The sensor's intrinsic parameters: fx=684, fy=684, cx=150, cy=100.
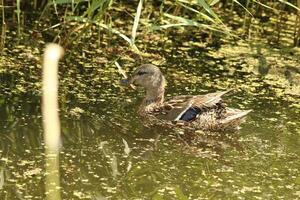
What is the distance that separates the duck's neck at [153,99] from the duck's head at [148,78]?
22mm

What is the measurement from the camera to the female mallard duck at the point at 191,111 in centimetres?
434

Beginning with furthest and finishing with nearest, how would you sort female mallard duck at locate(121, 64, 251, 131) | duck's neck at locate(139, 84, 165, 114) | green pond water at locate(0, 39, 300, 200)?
1. duck's neck at locate(139, 84, 165, 114)
2. female mallard duck at locate(121, 64, 251, 131)
3. green pond water at locate(0, 39, 300, 200)

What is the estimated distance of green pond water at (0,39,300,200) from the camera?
132 inches

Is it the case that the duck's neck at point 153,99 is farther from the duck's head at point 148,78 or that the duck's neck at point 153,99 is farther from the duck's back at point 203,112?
the duck's back at point 203,112

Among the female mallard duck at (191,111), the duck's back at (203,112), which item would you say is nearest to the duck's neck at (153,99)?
the female mallard duck at (191,111)

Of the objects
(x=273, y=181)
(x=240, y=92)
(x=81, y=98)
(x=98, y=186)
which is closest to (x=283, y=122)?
(x=240, y=92)

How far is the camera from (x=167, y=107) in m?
4.51

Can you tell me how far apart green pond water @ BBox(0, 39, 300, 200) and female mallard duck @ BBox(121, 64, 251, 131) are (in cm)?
8

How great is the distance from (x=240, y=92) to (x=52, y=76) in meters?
3.67

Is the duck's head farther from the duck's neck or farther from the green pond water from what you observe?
the green pond water

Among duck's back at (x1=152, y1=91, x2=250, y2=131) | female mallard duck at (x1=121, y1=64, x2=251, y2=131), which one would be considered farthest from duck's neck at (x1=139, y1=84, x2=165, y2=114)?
duck's back at (x1=152, y1=91, x2=250, y2=131)

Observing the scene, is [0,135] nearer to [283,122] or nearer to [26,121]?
[26,121]

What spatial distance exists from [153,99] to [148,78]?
16 centimetres

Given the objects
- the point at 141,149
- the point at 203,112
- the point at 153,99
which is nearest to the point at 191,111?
the point at 203,112
